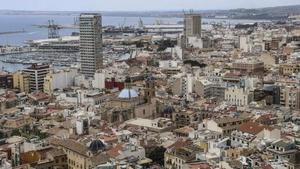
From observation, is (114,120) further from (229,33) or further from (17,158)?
(229,33)

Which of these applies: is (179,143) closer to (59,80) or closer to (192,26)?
(59,80)

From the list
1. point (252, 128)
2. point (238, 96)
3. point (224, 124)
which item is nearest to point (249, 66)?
point (238, 96)

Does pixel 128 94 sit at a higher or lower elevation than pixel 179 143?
higher

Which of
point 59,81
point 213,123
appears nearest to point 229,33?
point 59,81

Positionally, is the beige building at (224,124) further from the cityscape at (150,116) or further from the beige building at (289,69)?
the beige building at (289,69)

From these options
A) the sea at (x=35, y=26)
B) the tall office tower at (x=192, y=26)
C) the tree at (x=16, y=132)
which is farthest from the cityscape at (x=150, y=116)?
the sea at (x=35, y=26)
